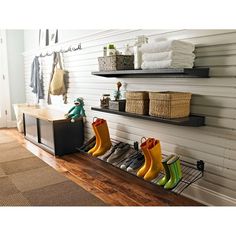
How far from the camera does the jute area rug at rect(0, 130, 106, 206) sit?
7.79 ft

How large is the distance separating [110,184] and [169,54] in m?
1.44

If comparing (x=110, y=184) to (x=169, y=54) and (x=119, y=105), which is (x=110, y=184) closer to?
(x=119, y=105)

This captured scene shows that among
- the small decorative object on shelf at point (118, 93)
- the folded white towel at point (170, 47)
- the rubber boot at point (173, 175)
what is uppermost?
the folded white towel at point (170, 47)

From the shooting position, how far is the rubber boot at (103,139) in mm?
3023

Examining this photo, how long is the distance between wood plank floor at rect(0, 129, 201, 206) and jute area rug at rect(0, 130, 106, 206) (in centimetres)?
10

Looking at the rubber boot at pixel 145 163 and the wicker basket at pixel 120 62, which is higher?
the wicker basket at pixel 120 62

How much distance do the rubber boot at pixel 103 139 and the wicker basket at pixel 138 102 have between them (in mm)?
594

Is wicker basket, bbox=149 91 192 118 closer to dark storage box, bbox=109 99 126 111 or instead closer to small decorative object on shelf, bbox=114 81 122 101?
dark storage box, bbox=109 99 126 111

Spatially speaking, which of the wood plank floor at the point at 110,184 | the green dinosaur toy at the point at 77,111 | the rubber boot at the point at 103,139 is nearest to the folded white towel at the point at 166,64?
the rubber boot at the point at 103,139

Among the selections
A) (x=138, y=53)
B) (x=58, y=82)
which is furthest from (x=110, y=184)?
(x=58, y=82)

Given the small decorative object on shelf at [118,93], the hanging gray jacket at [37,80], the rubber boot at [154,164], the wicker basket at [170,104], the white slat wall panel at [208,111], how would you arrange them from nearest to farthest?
1. the white slat wall panel at [208,111]
2. the wicker basket at [170,104]
3. the rubber boot at [154,164]
4. the small decorative object on shelf at [118,93]
5. the hanging gray jacket at [37,80]

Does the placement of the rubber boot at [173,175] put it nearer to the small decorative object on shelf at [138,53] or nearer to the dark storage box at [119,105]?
the dark storage box at [119,105]

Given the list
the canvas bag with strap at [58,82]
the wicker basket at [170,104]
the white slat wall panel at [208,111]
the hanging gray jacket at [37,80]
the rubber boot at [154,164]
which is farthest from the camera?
the hanging gray jacket at [37,80]
